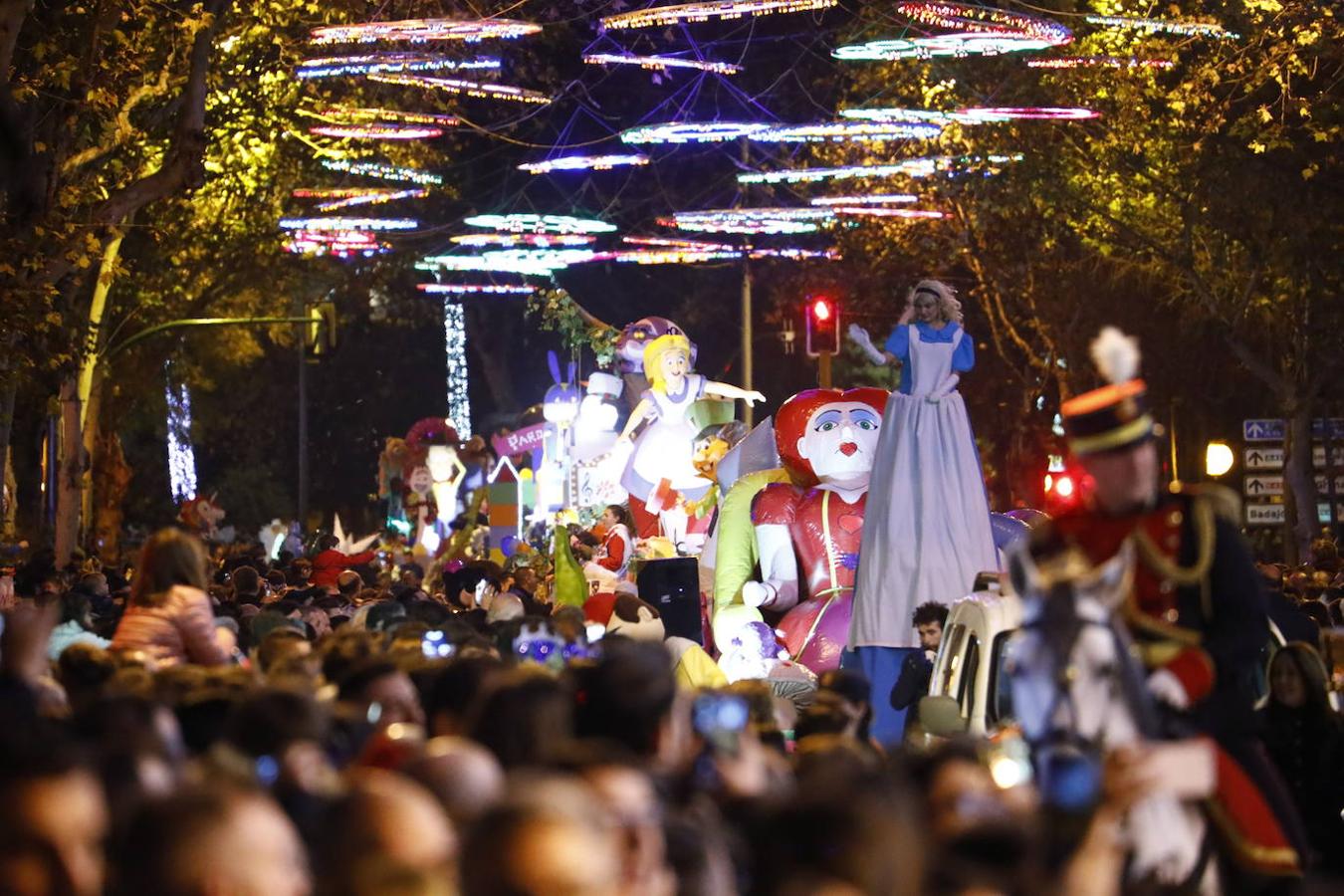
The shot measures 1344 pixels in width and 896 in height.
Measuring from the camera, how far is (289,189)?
36375 millimetres

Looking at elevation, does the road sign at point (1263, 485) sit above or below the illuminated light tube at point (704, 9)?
below

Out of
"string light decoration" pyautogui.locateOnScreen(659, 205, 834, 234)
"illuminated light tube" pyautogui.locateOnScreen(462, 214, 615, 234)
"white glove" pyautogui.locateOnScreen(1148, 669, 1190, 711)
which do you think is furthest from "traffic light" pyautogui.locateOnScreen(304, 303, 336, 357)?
"white glove" pyautogui.locateOnScreen(1148, 669, 1190, 711)

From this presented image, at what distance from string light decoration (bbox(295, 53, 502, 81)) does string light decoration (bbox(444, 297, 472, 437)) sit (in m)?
35.3

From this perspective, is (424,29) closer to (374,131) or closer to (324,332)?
(374,131)

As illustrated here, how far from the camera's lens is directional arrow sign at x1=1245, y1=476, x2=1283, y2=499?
116 feet

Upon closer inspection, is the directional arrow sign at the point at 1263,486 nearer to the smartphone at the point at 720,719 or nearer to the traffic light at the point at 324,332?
the traffic light at the point at 324,332

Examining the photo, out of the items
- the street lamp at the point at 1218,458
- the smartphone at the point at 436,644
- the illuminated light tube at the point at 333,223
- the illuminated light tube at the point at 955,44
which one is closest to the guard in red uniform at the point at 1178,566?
the smartphone at the point at 436,644

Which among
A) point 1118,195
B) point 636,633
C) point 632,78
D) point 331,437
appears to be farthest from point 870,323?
point 636,633

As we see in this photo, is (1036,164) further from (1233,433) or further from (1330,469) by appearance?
(1233,433)

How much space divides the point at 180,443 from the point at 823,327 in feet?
103

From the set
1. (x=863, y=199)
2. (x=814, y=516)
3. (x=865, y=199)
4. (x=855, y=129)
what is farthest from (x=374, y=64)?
(x=863, y=199)

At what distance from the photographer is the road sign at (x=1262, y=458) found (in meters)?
35.7

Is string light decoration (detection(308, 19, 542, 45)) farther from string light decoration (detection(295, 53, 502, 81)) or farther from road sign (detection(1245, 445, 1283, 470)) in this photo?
road sign (detection(1245, 445, 1283, 470))

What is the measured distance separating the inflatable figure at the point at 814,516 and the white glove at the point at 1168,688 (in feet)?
36.6
